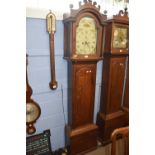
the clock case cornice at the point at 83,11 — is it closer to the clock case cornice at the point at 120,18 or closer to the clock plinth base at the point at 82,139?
the clock case cornice at the point at 120,18

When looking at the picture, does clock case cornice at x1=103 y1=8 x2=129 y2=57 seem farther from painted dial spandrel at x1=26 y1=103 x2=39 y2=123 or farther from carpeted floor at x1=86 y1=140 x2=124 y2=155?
carpeted floor at x1=86 y1=140 x2=124 y2=155

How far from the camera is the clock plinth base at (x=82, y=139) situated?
1.94 metres

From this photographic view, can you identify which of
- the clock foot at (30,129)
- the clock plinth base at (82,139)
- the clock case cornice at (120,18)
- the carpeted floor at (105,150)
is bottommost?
the carpeted floor at (105,150)

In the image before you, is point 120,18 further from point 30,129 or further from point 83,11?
point 30,129

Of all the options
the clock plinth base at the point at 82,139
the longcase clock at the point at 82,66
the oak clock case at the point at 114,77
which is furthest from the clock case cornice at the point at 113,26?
the clock plinth base at the point at 82,139

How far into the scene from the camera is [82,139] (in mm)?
2010

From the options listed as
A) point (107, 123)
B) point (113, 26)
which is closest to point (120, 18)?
point (113, 26)

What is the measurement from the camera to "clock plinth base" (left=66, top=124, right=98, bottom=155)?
194 centimetres

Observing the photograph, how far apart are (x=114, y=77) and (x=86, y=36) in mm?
640

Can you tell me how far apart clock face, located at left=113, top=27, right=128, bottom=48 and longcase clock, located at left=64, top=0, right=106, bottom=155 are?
0.20 m

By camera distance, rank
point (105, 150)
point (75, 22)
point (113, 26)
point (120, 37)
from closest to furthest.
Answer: point (75, 22) < point (113, 26) < point (120, 37) < point (105, 150)

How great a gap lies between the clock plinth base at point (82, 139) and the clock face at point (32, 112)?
0.43m

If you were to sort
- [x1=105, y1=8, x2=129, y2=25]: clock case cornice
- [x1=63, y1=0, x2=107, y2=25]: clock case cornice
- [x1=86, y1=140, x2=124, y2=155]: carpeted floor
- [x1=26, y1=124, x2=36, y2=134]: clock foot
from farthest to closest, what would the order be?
1. [x1=86, y1=140, x2=124, y2=155]: carpeted floor
2. [x1=105, y1=8, x2=129, y2=25]: clock case cornice
3. [x1=26, y1=124, x2=36, y2=134]: clock foot
4. [x1=63, y1=0, x2=107, y2=25]: clock case cornice

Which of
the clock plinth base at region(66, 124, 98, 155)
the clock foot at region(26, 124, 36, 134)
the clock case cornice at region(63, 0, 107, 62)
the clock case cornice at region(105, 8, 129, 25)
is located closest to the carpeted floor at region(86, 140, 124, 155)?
the clock plinth base at region(66, 124, 98, 155)
